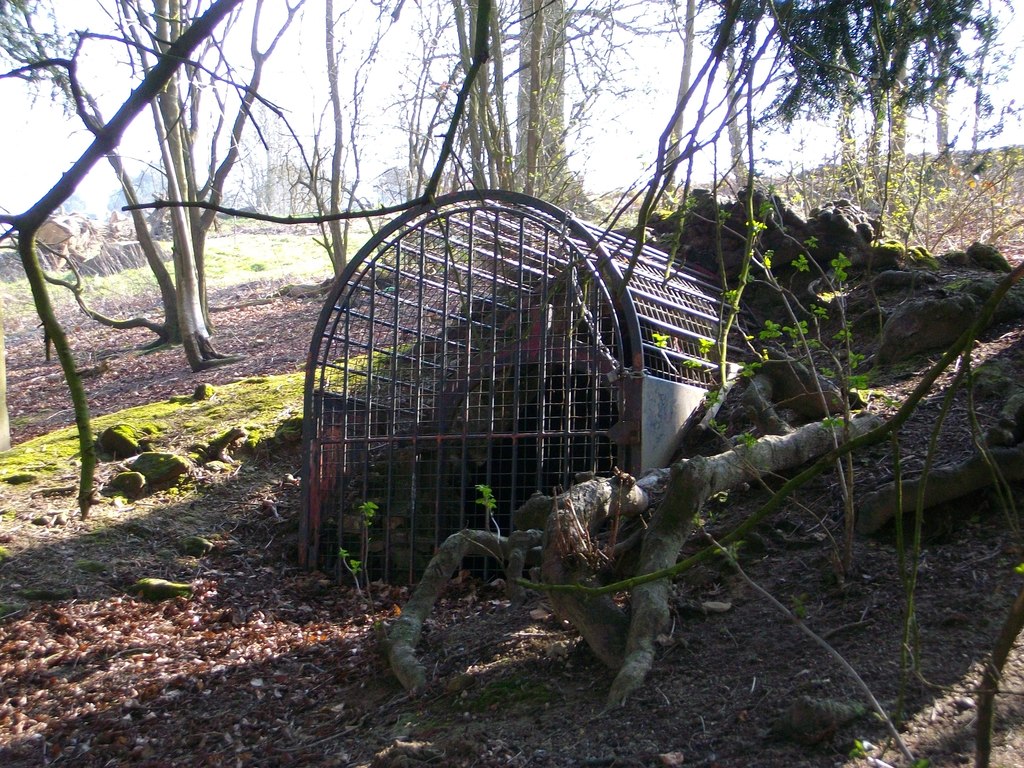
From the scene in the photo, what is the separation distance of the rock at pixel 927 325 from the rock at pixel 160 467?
568 centimetres

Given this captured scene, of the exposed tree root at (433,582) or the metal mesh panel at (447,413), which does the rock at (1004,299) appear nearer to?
the metal mesh panel at (447,413)

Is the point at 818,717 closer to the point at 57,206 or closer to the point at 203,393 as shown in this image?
the point at 57,206

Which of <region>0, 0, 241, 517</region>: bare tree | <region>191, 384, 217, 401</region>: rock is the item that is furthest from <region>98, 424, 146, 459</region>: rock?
<region>0, 0, 241, 517</region>: bare tree

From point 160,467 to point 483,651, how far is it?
4632 millimetres

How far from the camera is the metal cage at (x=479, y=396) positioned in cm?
594

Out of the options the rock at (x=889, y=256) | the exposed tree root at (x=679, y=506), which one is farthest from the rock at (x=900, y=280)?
the exposed tree root at (x=679, y=506)

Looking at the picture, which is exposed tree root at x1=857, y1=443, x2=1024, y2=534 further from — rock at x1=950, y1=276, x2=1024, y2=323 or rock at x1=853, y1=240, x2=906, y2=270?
rock at x1=853, y1=240, x2=906, y2=270

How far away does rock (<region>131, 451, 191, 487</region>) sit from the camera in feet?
24.2

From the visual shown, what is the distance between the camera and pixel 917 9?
3.57m

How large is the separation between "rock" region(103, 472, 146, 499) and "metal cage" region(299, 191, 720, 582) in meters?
1.53

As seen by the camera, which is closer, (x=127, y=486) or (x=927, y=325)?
(x=927, y=325)

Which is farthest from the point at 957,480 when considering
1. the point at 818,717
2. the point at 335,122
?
the point at 335,122

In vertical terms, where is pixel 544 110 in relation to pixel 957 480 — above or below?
above

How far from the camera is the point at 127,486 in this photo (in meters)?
7.20
